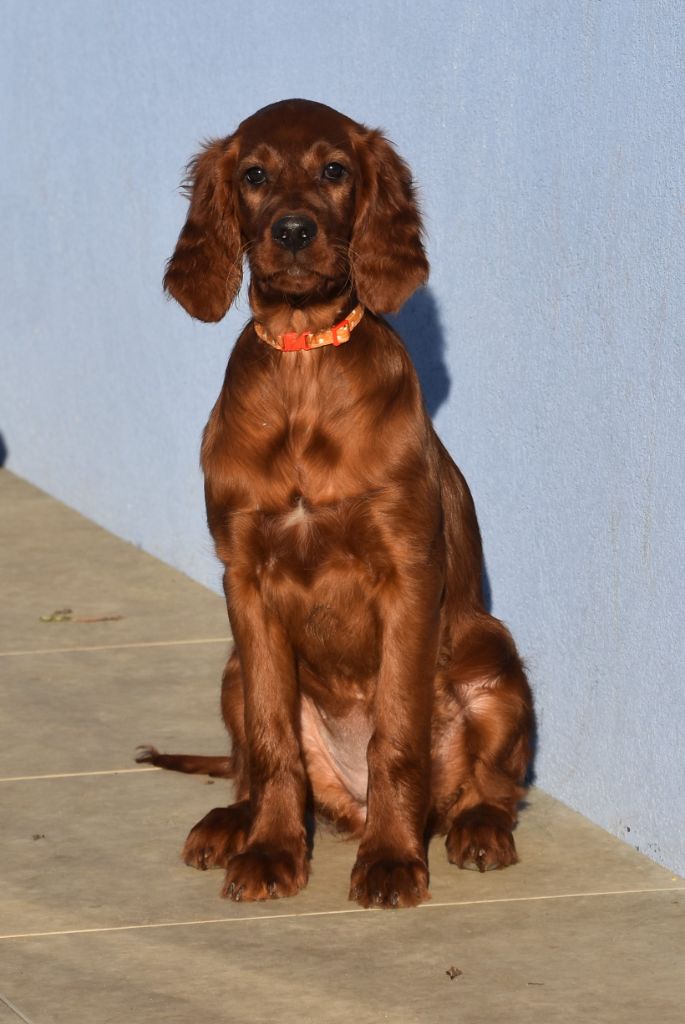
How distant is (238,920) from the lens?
3.84 m

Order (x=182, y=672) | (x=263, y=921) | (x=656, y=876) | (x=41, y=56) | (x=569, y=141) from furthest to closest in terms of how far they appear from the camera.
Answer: (x=41, y=56) < (x=182, y=672) < (x=569, y=141) < (x=656, y=876) < (x=263, y=921)

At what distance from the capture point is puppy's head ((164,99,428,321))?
3938mm

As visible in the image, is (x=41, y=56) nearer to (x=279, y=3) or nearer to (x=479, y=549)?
(x=279, y=3)

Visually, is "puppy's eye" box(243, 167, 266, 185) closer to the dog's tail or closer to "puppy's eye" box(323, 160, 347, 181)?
"puppy's eye" box(323, 160, 347, 181)

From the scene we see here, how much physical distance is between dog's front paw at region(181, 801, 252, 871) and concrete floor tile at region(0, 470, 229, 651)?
170 centimetres

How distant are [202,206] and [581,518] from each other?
44.6 inches

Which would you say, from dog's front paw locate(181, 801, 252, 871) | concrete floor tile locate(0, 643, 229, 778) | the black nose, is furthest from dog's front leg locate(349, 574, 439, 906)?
concrete floor tile locate(0, 643, 229, 778)

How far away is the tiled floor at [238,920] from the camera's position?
3.43m

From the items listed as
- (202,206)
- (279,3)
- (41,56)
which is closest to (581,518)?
(202,206)

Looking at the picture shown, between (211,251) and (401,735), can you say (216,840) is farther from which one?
(211,251)

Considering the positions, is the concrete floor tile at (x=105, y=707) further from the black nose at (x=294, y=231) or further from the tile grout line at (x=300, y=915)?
the black nose at (x=294, y=231)

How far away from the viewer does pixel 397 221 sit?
4.16 m

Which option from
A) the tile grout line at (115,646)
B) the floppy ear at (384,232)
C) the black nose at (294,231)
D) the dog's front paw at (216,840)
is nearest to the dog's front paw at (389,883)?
the dog's front paw at (216,840)

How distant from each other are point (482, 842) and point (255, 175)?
153 centimetres
